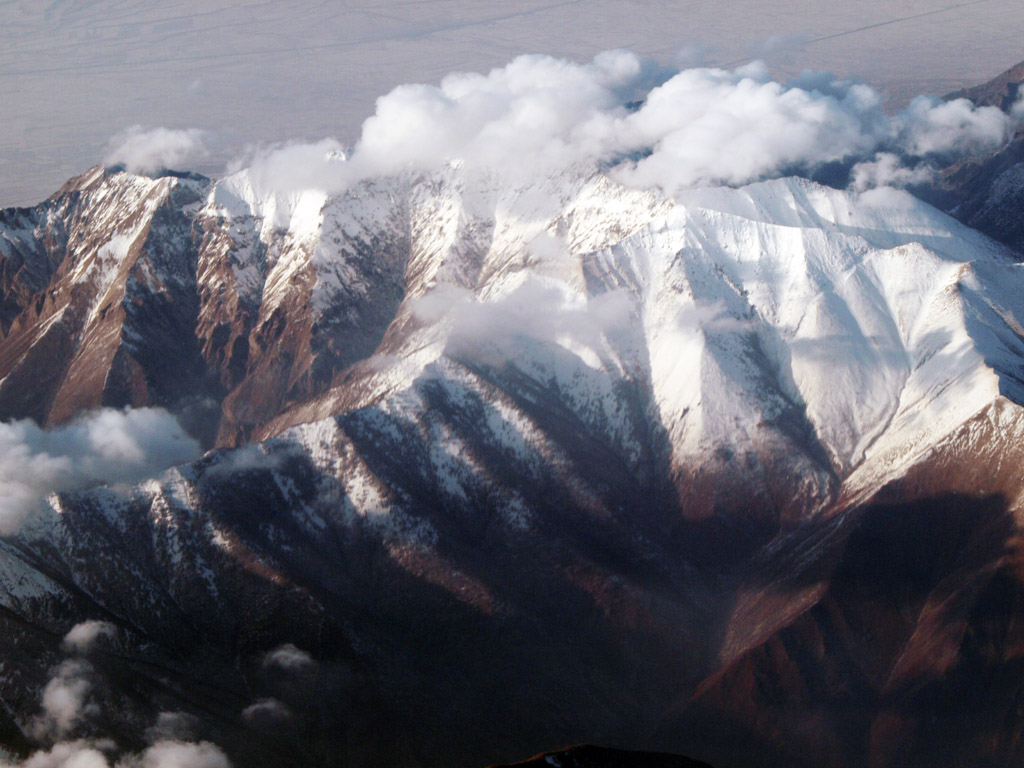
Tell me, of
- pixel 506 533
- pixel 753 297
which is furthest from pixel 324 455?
pixel 753 297

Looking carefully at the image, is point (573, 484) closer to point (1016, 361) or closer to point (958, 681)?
point (958, 681)

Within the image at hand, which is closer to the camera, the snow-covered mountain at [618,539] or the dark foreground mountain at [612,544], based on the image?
the dark foreground mountain at [612,544]

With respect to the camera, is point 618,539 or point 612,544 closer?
point 612,544

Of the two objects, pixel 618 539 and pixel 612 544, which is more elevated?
pixel 612 544

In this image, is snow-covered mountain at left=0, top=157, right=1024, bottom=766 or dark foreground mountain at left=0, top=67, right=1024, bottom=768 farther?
snow-covered mountain at left=0, top=157, right=1024, bottom=766
